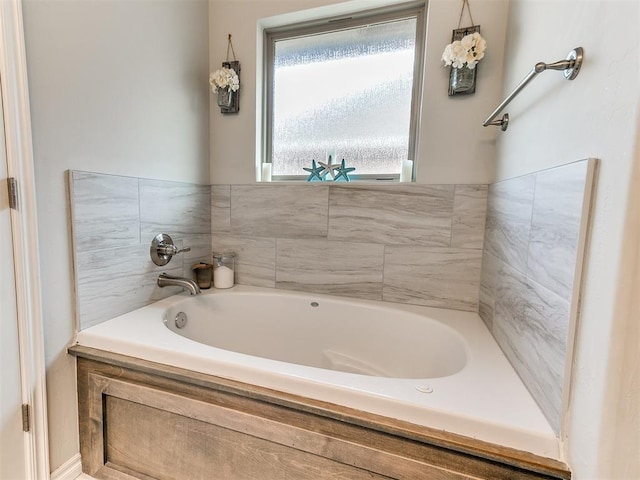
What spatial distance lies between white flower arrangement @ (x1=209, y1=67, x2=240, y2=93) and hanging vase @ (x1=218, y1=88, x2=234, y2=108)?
16 mm

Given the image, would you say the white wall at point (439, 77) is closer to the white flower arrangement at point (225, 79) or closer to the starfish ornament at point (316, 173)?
the white flower arrangement at point (225, 79)

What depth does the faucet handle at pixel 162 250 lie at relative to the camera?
1.57m

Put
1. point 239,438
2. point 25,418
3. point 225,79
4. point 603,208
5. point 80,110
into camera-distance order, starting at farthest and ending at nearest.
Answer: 1. point 225,79
2. point 80,110
3. point 25,418
4. point 239,438
5. point 603,208

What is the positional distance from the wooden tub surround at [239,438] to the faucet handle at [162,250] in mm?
537

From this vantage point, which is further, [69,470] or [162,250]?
[162,250]

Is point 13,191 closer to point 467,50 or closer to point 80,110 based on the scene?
point 80,110

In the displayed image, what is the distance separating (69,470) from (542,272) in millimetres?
1836

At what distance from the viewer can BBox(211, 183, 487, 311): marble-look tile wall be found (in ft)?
5.18

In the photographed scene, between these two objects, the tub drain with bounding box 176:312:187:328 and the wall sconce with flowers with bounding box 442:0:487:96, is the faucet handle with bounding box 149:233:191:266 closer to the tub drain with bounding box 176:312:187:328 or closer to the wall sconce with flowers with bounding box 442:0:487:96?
the tub drain with bounding box 176:312:187:328

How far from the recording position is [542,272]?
834mm

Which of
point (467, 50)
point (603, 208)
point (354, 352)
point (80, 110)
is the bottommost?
point (354, 352)

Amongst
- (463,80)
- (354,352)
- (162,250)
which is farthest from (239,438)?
(463,80)

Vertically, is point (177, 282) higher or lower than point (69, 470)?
higher

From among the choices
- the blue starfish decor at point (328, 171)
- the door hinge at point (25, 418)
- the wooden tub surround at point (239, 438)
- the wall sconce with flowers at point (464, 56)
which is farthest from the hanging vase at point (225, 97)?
the door hinge at point (25, 418)
